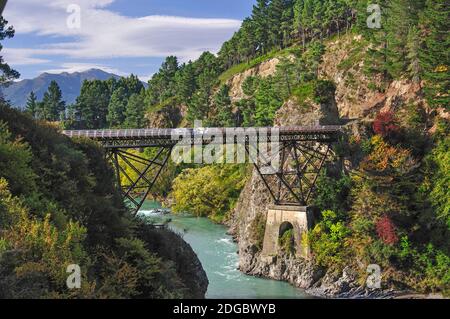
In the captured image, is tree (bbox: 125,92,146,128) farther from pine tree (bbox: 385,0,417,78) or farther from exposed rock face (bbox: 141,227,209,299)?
exposed rock face (bbox: 141,227,209,299)

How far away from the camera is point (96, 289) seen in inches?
472

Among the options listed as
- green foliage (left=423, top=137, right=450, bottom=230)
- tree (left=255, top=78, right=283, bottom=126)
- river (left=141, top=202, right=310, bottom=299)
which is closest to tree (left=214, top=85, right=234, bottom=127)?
tree (left=255, top=78, right=283, bottom=126)

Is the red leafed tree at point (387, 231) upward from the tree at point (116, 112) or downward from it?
downward

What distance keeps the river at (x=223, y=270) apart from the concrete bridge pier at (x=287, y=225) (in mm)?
2943

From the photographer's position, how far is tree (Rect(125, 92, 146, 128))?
309 feet

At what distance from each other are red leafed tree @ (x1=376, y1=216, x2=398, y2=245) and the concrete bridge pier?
5.50 metres

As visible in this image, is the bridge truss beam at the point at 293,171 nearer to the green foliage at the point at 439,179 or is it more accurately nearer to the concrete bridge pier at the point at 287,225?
the concrete bridge pier at the point at 287,225

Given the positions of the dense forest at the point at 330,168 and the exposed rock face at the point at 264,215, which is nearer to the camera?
the dense forest at the point at 330,168

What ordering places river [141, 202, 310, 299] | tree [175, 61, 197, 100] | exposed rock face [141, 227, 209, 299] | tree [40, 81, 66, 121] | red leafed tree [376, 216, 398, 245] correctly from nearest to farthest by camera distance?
exposed rock face [141, 227, 209, 299]
river [141, 202, 310, 299]
red leafed tree [376, 216, 398, 245]
tree [175, 61, 197, 100]
tree [40, 81, 66, 121]

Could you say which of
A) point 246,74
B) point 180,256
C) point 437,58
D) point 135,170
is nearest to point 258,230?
point 135,170

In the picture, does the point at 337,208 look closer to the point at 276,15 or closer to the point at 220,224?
the point at 220,224

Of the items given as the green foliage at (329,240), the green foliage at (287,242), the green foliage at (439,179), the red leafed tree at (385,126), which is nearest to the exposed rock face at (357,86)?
the red leafed tree at (385,126)

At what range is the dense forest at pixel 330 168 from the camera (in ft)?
47.6

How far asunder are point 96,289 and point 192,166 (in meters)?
61.1
